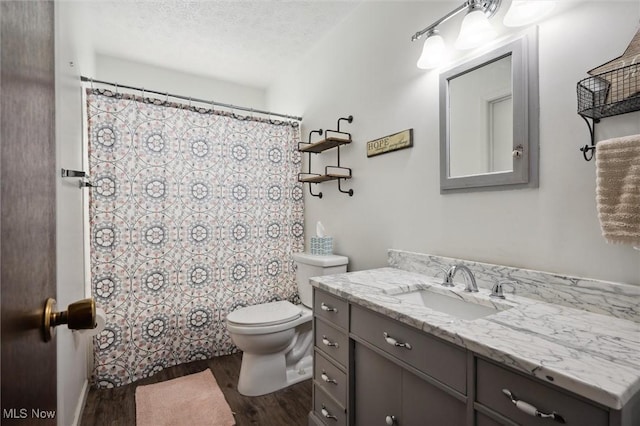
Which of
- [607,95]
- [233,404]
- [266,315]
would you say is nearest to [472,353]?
[607,95]

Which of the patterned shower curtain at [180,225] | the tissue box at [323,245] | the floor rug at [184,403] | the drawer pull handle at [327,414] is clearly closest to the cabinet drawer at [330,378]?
the drawer pull handle at [327,414]

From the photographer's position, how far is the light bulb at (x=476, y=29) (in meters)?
1.26

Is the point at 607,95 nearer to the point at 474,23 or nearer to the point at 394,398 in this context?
the point at 474,23

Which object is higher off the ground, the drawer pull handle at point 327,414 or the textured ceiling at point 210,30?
the textured ceiling at point 210,30

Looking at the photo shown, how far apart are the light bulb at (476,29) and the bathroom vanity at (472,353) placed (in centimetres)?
99

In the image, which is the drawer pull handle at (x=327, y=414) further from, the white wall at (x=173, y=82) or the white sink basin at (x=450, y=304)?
the white wall at (x=173, y=82)

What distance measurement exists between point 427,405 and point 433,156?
114cm

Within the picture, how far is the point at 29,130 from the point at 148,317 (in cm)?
206

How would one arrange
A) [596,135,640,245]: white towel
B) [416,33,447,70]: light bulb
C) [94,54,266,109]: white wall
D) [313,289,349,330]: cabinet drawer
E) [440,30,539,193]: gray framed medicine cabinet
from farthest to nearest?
[94,54,266,109]: white wall
[416,33,447,70]: light bulb
[313,289,349,330]: cabinet drawer
[440,30,539,193]: gray framed medicine cabinet
[596,135,640,245]: white towel

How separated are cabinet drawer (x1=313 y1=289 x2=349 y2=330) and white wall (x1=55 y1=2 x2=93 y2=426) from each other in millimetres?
1049

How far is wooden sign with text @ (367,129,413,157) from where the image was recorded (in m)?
1.73

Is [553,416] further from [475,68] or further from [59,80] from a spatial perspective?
[59,80]

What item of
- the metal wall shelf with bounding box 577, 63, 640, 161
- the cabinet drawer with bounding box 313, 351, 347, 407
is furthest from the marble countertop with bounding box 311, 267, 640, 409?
the metal wall shelf with bounding box 577, 63, 640, 161

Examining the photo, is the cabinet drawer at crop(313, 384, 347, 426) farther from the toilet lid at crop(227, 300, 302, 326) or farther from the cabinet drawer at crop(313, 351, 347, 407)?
the toilet lid at crop(227, 300, 302, 326)
